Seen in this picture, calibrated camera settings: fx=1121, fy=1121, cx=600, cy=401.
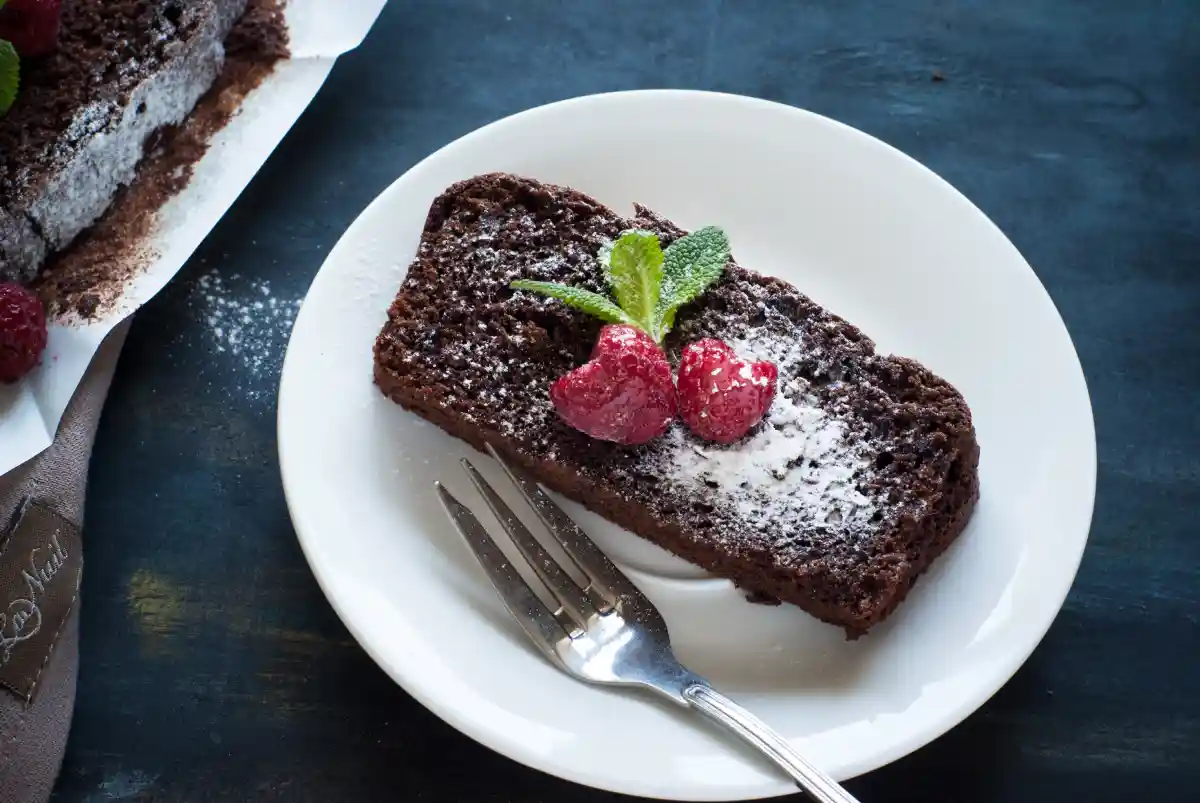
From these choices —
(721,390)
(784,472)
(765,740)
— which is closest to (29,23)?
(721,390)

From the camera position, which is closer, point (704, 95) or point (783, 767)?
point (783, 767)

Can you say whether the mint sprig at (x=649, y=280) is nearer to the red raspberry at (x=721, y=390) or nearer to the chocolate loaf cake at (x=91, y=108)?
the red raspberry at (x=721, y=390)

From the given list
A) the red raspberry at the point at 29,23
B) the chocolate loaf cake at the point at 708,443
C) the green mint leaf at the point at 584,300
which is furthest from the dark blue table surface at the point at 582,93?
the green mint leaf at the point at 584,300

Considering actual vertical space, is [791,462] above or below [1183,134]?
below

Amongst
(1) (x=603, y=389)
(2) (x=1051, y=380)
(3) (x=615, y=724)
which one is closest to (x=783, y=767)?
(3) (x=615, y=724)

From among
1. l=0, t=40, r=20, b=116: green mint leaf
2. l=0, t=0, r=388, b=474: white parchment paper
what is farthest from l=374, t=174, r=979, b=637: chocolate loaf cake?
l=0, t=40, r=20, b=116: green mint leaf

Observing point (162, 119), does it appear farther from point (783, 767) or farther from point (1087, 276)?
point (1087, 276)

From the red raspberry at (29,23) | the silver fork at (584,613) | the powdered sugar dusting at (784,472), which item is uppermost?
the red raspberry at (29,23)
